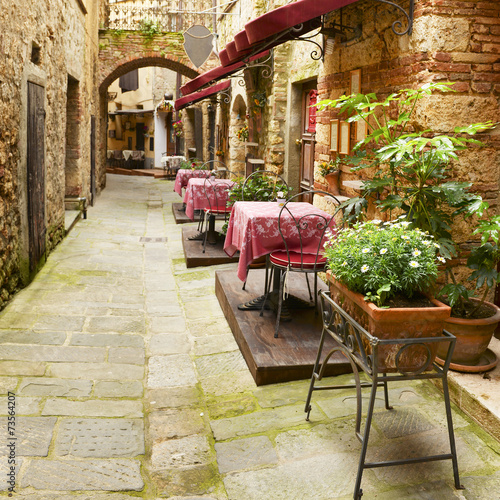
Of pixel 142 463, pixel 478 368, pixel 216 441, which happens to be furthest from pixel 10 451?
pixel 478 368

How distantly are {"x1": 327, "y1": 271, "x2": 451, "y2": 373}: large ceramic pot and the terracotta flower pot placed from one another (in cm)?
283

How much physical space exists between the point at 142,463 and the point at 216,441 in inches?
15.7

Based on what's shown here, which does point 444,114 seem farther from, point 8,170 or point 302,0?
point 8,170

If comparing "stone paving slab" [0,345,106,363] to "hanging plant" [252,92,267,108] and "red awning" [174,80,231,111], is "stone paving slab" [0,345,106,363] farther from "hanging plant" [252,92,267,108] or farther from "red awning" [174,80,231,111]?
"red awning" [174,80,231,111]

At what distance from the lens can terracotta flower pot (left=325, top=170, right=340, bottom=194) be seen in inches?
200

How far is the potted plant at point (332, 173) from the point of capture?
5078mm

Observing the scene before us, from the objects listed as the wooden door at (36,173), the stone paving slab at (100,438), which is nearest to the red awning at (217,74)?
the wooden door at (36,173)

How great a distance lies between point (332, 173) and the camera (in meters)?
5.09

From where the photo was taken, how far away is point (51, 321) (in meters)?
4.50

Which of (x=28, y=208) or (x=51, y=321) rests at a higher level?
(x=28, y=208)

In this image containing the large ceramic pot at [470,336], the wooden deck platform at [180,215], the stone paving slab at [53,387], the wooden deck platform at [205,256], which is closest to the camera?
the large ceramic pot at [470,336]

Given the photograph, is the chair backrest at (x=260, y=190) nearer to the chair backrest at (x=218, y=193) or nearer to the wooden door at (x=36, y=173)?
the chair backrest at (x=218, y=193)

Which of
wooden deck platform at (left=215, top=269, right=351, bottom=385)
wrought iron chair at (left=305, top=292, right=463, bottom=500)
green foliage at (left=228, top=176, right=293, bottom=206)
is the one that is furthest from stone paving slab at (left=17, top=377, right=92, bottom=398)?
green foliage at (left=228, top=176, right=293, bottom=206)

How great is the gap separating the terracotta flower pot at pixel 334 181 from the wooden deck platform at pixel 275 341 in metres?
1.00
